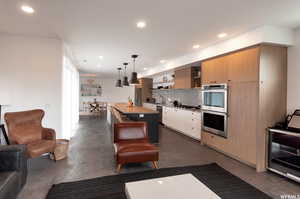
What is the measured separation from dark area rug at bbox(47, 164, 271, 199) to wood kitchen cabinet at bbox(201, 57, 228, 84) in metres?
2.06

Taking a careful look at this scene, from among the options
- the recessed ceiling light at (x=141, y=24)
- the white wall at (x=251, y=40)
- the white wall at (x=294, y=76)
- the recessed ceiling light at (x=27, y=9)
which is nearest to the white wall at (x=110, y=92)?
the white wall at (x=251, y=40)

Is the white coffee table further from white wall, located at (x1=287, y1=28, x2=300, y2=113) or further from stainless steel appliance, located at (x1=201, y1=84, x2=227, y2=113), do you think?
white wall, located at (x1=287, y1=28, x2=300, y2=113)

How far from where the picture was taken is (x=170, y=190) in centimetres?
174

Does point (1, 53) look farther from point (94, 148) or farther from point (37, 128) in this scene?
point (94, 148)

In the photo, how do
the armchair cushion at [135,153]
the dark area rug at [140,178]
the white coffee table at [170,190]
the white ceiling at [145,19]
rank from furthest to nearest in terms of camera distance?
the armchair cushion at [135,153], the white ceiling at [145,19], the dark area rug at [140,178], the white coffee table at [170,190]

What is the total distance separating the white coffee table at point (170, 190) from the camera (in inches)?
64.6

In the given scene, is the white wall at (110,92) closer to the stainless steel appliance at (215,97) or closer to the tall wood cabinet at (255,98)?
the stainless steel appliance at (215,97)

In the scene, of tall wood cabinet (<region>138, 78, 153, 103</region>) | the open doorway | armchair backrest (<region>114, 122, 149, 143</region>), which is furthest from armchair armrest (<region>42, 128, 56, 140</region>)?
tall wood cabinet (<region>138, 78, 153, 103</region>)

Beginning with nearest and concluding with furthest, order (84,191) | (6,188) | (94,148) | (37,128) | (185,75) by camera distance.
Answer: (6,188) < (84,191) < (37,128) < (94,148) < (185,75)

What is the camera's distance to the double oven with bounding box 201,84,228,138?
13.0 feet

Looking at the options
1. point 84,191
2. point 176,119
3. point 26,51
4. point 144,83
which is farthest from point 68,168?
point 144,83

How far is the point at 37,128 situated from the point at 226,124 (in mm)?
4013

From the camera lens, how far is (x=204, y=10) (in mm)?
2609

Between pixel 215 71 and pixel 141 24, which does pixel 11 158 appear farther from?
pixel 215 71
